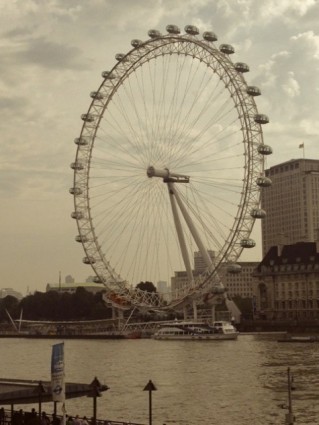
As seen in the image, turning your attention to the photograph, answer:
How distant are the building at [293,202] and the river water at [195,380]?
99665 millimetres

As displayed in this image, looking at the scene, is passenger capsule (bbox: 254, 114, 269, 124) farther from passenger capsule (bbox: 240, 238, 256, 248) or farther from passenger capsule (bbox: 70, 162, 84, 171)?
passenger capsule (bbox: 70, 162, 84, 171)

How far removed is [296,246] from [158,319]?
18.9 m

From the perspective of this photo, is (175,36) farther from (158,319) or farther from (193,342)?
(158,319)

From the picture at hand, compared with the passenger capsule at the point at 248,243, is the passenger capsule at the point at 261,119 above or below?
above

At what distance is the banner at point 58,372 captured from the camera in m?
16.7

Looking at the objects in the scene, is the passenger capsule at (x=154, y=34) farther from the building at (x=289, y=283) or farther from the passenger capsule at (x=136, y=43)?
the building at (x=289, y=283)

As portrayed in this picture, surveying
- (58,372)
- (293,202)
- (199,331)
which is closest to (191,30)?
(199,331)

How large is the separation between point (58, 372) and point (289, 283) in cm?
8701

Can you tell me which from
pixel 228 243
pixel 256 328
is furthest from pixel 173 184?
pixel 256 328

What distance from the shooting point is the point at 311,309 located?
9881 cm

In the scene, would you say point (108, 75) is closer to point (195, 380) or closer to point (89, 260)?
point (89, 260)

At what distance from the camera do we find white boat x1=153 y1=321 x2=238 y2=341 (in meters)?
77.0

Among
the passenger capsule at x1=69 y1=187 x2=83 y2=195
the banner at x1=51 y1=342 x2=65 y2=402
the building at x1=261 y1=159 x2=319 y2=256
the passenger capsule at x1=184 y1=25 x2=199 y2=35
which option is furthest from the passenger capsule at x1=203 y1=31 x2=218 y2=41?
the building at x1=261 y1=159 x2=319 y2=256

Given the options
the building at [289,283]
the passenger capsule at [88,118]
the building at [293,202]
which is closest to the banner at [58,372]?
the passenger capsule at [88,118]
